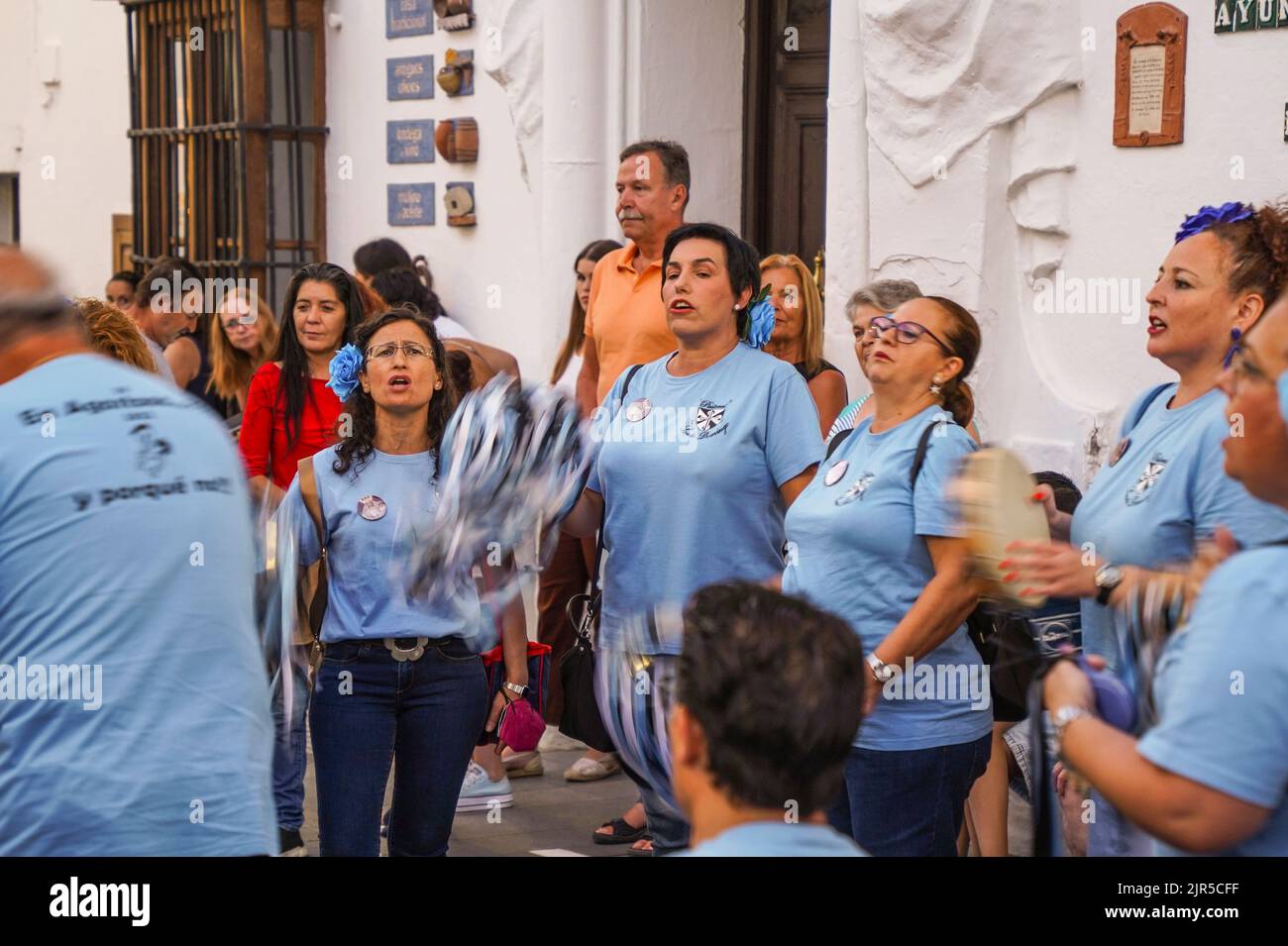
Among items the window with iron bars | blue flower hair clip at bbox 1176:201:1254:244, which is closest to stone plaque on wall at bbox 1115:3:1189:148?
blue flower hair clip at bbox 1176:201:1254:244

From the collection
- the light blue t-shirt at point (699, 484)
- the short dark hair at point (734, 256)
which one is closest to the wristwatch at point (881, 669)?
the light blue t-shirt at point (699, 484)

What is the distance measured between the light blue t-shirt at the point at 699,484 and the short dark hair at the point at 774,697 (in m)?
1.87

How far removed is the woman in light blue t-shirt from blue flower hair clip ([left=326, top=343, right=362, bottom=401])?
2.80 meters

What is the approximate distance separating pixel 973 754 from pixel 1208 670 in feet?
6.01

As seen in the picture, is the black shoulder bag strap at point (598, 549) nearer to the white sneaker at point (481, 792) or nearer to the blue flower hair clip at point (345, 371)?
the blue flower hair clip at point (345, 371)

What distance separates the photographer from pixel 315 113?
11766 mm

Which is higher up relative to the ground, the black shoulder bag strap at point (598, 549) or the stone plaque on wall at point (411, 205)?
the stone plaque on wall at point (411, 205)

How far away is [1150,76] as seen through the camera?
20.8 feet

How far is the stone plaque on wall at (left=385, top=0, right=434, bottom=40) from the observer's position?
10719 mm

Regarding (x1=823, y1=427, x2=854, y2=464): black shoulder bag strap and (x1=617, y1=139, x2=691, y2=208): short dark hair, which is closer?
(x1=823, y1=427, x2=854, y2=464): black shoulder bag strap

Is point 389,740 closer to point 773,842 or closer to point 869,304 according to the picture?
point 869,304

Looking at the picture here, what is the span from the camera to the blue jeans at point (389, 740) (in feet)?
14.5

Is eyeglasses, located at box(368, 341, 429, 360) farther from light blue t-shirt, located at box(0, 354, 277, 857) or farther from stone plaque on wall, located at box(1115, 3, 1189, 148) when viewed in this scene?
stone plaque on wall, located at box(1115, 3, 1189, 148)
